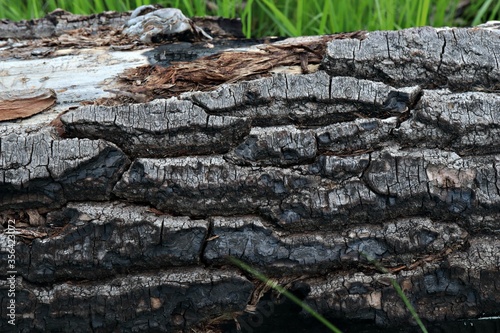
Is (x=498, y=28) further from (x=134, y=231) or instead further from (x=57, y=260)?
(x=57, y=260)

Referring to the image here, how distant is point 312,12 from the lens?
2.98 meters

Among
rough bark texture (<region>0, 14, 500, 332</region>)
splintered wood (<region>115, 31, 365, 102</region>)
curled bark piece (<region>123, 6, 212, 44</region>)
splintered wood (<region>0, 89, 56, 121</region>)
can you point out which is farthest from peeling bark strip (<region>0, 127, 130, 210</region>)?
curled bark piece (<region>123, 6, 212, 44</region>)

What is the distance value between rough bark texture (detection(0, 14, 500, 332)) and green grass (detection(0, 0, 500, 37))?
985mm

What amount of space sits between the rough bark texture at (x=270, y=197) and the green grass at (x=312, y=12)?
38.8 inches

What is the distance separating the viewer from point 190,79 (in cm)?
181

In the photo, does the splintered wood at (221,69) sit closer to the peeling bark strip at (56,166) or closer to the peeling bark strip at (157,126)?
the peeling bark strip at (157,126)

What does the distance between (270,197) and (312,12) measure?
64.1 inches

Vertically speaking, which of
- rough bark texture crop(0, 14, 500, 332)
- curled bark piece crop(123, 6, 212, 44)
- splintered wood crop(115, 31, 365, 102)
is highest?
curled bark piece crop(123, 6, 212, 44)

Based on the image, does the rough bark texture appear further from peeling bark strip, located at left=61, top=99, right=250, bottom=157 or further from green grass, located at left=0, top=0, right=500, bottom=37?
green grass, located at left=0, top=0, right=500, bottom=37

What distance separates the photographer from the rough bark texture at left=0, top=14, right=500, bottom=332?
167 cm

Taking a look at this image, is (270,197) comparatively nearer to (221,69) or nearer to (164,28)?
(221,69)

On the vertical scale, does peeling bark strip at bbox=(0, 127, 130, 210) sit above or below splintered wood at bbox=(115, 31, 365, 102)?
below

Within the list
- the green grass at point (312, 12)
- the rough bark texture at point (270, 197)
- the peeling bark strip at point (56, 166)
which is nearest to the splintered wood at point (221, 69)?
the rough bark texture at point (270, 197)

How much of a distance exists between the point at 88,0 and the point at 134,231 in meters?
1.79
